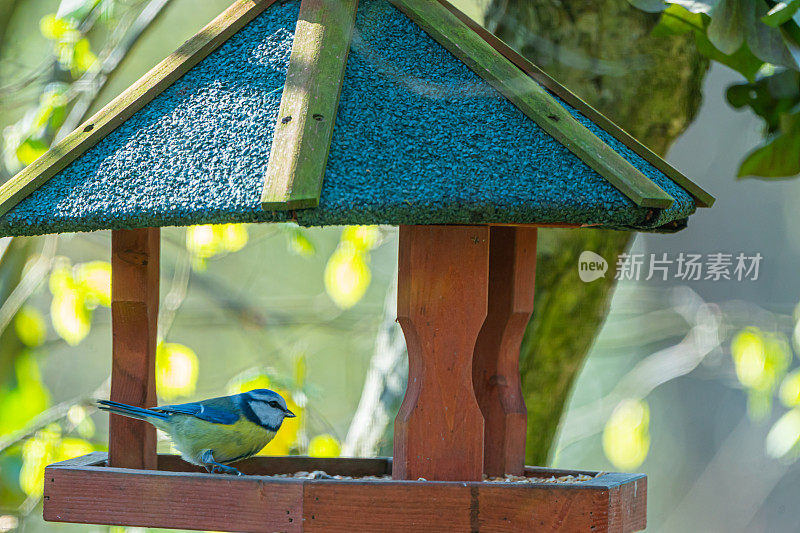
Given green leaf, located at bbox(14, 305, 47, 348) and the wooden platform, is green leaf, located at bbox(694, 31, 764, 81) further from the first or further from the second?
green leaf, located at bbox(14, 305, 47, 348)

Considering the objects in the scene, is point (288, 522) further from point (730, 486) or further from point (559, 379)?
point (730, 486)

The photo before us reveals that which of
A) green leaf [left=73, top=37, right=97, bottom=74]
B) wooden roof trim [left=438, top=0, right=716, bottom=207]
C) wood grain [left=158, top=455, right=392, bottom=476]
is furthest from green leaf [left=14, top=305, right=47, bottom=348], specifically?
wooden roof trim [left=438, top=0, right=716, bottom=207]

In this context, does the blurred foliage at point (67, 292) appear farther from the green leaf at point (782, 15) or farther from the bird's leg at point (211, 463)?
the green leaf at point (782, 15)

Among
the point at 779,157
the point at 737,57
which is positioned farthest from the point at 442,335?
the point at 779,157

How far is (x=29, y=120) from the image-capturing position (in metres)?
3.64

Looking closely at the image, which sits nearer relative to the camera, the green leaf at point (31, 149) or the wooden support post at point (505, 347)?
the wooden support post at point (505, 347)

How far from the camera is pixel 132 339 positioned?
1.88 m

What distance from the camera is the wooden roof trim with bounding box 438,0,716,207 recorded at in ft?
5.94

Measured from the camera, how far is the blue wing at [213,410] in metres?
1.88

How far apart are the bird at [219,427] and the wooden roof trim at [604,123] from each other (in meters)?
0.88

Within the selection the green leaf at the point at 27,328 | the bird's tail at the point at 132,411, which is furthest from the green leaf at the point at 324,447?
the bird's tail at the point at 132,411

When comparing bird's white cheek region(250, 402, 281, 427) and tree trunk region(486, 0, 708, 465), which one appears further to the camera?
tree trunk region(486, 0, 708, 465)

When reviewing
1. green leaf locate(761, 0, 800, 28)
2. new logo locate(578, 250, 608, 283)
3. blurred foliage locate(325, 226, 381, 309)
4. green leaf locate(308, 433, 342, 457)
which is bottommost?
green leaf locate(308, 433, 342, 457)

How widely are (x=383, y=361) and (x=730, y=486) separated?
1915 mm
